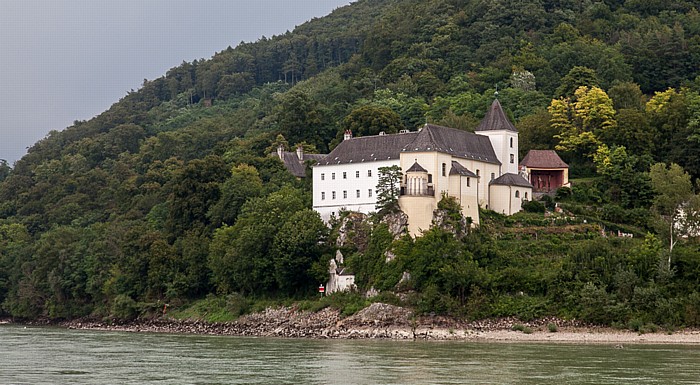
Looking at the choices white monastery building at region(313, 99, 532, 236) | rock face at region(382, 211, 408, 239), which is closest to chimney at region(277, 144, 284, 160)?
white monastery building at region(313, 99, 532, 236)

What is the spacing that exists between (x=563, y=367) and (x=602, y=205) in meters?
30.8

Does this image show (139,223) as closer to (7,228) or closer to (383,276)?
(7,228)

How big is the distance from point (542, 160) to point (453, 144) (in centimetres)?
989

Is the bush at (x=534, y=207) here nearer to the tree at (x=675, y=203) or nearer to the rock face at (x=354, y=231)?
the tree at (x=675, y=203)

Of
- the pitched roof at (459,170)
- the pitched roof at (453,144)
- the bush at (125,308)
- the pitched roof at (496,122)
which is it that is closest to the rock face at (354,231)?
the pitched roof at (453,144)

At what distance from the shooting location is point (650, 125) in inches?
3482

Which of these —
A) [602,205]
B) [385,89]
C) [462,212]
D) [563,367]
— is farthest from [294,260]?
[385,89]

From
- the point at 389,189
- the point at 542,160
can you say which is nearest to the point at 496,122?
the point at 542,160

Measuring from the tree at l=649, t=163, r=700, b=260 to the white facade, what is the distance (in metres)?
17.1

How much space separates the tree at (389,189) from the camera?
74750 millimetres

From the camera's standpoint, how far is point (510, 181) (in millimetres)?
79438

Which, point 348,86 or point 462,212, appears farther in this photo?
point 348,86

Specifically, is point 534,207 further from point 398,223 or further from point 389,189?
point 389,189

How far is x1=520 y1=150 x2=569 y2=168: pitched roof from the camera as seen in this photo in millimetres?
83688
